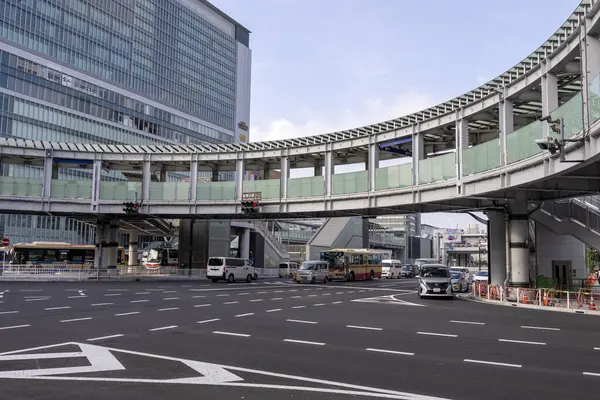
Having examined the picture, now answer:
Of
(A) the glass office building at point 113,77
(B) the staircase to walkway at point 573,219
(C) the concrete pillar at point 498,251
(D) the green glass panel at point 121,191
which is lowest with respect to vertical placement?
(C) the concrete pillar at point 498,251

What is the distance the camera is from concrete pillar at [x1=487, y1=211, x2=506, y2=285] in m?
31.8

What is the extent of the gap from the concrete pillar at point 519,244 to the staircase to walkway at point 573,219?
253 cm

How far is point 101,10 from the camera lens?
106000mm

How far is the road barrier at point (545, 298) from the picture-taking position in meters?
23.6

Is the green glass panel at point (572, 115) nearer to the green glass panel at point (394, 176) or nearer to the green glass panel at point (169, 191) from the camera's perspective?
the green glass panel at point (394, 176)

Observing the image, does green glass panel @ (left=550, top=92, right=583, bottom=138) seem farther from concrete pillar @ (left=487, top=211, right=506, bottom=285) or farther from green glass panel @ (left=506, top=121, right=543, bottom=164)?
concrete pillar @ (left=487, top=211, right=506, bottom=285)

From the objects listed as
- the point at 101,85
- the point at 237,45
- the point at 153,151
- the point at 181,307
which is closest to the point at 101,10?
the point at 101,85

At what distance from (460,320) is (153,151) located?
3320 centimetres

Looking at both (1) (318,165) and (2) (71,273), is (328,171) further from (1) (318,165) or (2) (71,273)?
(2) (71,273)

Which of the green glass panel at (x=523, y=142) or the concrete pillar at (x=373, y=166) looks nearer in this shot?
the green glass panel at (x=523, y=142)

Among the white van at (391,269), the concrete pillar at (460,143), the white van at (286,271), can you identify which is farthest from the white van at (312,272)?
the concrete pillar at (460,143)

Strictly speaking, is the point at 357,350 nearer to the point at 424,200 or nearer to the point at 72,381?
the point at 72,381

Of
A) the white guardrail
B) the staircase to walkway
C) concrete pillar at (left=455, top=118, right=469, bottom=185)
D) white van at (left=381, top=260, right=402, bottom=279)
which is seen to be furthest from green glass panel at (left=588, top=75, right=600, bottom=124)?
white van at (left=381, top=260, right=402, bottom=279)

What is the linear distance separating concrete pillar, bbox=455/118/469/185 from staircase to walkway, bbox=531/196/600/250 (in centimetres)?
573
